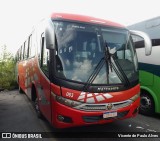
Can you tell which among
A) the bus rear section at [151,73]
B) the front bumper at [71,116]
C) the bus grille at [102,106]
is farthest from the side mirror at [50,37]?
the bus rear section at [151,73]

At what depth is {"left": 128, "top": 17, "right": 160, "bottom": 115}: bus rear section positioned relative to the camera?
25.1 feet

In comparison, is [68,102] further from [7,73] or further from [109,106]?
[7,73]

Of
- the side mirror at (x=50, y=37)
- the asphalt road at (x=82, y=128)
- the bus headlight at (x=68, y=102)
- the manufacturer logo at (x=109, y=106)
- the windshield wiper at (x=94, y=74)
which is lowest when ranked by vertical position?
the asphalt road at (x=82, y=128)

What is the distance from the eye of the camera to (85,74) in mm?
5223

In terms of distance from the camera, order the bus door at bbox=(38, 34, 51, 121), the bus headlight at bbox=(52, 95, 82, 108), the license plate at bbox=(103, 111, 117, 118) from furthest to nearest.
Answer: the bus door at bbox=(38, 34, 51, 121) → the license plate at bbox=(103, 111, 117, 118) → the bus headlight at bbox=(52, 95, 82, 108)

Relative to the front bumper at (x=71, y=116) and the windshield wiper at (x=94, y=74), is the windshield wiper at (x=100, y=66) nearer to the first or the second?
the windshield wiper at (x=94, y=74)

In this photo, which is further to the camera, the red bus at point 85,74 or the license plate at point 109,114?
the license plate at point 109,114

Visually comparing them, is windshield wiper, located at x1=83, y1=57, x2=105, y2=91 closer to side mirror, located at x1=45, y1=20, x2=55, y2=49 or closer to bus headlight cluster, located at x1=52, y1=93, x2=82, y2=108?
bus headlight cluster, located at x1=52, y1=93, x2=82, y2=108

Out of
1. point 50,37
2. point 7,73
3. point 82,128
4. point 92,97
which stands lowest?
point 7,73

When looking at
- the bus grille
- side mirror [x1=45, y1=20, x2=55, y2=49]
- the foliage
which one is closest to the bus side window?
side mirror [x1=45, y1=20, x2=55, y2=49]

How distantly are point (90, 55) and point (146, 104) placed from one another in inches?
147

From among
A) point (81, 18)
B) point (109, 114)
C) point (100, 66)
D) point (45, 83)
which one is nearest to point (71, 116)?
point (109, 114)

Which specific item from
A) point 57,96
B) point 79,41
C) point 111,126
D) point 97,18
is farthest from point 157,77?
Result: point 57,96

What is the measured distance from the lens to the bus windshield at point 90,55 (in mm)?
5230
